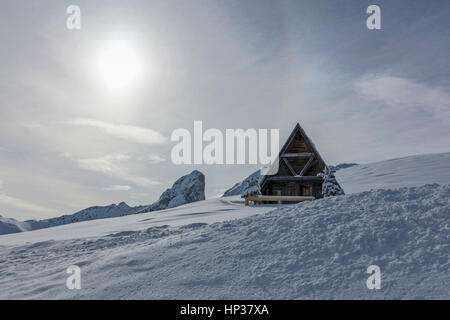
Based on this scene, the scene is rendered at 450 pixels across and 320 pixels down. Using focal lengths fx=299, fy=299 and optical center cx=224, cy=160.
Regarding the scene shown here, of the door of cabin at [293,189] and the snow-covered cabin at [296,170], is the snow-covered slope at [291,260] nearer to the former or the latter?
the snow-covered cabin at [296,170]

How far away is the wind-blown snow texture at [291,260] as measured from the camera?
15.2 feet

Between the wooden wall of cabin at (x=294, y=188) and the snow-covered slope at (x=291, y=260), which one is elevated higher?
the wooden wall of cabin at (x=294, y=188)

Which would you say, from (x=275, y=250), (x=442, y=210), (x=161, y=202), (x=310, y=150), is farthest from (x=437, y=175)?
(x=161, y=202)

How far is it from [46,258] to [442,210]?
33.0 feet

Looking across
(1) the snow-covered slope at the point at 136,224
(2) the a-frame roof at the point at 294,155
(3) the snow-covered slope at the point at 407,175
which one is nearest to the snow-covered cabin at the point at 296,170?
(2) the a-frame roof at the point at 294,155

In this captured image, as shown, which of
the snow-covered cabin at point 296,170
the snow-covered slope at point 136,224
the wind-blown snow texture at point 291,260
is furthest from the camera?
the snow-covered cabin at point 296,170

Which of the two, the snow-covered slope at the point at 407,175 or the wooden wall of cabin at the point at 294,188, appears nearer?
the snow-covered slope at the point at 407,175

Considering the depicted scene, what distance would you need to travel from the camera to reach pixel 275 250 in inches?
233

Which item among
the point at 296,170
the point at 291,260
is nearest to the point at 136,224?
the point at 291,260

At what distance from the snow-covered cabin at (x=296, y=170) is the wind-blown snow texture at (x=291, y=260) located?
39.8 feet

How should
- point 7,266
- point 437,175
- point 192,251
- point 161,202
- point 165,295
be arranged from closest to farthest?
point 165,295 → point 192,251 → point 7,266 → point 437,175 → point 161,202

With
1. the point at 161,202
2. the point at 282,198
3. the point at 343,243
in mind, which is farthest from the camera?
the point at 161,202
